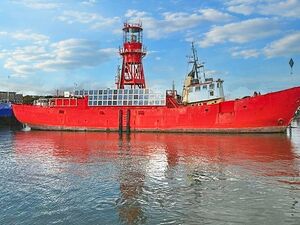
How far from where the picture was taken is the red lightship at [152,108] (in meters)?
31.6

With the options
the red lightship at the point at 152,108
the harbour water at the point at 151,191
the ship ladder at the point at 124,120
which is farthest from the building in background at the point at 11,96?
the harbour water at the point at 151,191

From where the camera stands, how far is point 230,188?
9.96 m

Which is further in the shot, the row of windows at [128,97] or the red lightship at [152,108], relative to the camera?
the row of windows at [128,97]

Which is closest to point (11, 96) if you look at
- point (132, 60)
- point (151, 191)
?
point (132, 60)

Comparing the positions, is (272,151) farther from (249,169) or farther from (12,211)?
(12,211)

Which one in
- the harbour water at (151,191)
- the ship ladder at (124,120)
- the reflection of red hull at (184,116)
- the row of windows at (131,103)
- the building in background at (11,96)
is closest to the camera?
the harbour water at (151,191)

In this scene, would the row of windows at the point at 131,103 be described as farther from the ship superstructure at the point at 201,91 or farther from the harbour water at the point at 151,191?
the harbour water at the point at 151,191

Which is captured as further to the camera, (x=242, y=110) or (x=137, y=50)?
(x=137, y=50)

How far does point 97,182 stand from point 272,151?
37.7 ft

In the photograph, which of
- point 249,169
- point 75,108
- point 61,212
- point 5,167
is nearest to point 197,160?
point 249,169

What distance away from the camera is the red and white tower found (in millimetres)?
42875

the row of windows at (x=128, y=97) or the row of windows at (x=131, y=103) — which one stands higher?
the row of windows at (x=128, y=97)

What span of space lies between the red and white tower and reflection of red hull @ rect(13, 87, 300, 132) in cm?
464

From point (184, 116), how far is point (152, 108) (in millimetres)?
4061
